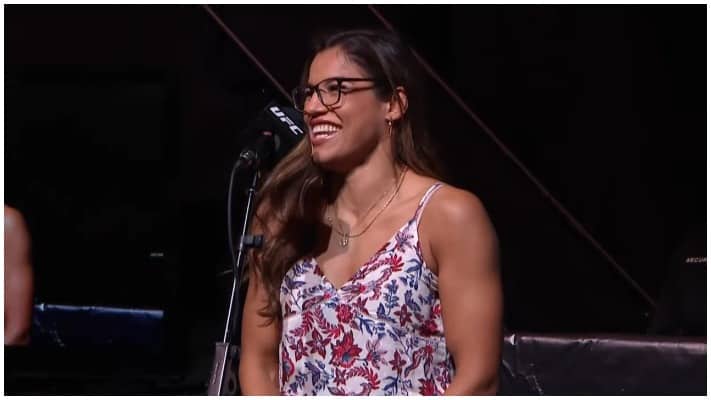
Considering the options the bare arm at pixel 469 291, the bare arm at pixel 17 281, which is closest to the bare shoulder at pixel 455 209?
the bare arm at pixel 469 291

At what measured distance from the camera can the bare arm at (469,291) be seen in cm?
193

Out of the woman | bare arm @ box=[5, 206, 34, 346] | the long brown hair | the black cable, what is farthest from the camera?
the black cable

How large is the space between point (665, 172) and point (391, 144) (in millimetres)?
1861

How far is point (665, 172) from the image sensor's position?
146 inches

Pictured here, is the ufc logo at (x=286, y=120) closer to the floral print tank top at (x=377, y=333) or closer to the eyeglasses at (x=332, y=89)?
the eyeglasses at (x=332, y=89)

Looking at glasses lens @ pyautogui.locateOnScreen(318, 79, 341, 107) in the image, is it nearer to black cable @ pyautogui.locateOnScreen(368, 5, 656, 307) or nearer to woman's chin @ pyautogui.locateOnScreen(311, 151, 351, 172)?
woman's chin @ pyautogui.locateOnScreen(311, 151, 351, 172)

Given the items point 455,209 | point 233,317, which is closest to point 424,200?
point 455,209

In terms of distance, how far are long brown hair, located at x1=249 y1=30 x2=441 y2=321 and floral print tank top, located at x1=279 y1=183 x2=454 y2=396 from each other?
117 millimetres

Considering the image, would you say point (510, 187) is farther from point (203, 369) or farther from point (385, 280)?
point (385, 280)

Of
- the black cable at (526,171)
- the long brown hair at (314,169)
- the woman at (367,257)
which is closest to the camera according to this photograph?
the woman at (367,257)

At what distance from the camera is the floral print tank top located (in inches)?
77.8

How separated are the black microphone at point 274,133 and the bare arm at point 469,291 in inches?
13.1

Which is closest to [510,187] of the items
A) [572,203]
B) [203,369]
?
[572,203]

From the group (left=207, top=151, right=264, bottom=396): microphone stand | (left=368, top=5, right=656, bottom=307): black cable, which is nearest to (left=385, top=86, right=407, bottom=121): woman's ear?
(left=207, top=151, right=264, bottom=396): microphone stand
